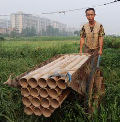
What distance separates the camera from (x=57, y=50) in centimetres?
1358

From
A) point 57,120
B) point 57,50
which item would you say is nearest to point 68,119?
point 57,120

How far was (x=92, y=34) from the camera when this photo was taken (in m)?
5.69

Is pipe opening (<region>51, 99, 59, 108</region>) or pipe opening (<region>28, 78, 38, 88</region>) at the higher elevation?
pipe opening (<region>28, 78, 38, 88</region>)

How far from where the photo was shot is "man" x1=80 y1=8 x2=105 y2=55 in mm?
5518

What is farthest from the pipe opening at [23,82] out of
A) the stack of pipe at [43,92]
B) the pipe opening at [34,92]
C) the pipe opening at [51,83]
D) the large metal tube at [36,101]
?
the pipe opening at [51,83]

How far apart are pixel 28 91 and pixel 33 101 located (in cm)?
15

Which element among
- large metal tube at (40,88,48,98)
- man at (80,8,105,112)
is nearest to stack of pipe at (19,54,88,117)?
large metal tube at (40,88,48,98)

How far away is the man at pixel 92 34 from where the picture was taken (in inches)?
217

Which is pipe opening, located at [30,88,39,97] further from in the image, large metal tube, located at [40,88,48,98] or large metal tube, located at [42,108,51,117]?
large metal tube, located at [42,108,51,117]

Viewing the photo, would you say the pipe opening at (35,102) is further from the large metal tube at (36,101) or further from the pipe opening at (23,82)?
the pipe opening at (23,82)

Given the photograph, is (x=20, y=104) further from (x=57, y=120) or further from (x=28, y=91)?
(x=28, y=91)

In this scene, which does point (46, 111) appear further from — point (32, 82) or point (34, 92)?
point (32, 82)

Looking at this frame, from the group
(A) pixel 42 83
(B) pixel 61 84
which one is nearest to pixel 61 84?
(B) pixel 61 84

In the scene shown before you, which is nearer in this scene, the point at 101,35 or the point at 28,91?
the point at 28,91
